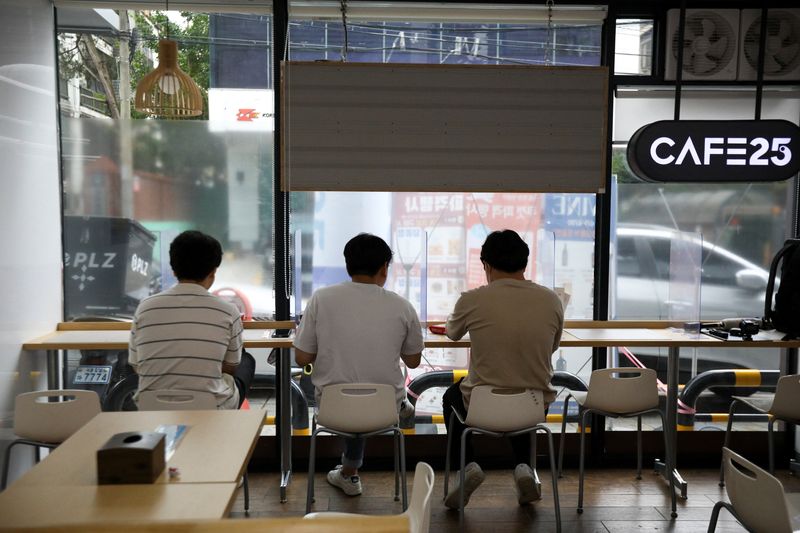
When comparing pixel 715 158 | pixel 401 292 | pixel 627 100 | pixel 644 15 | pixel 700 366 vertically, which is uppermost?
pixel 644 15

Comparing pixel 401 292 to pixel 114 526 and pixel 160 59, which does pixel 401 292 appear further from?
pixel 114 526

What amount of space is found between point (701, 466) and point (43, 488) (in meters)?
3.77

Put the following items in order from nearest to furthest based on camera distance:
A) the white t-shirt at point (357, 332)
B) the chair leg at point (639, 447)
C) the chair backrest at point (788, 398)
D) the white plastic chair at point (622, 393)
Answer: the white t-shirt at point (357, 332) → the white plastic chair at point (622, 393) → the chair backrest at point (788, 398) → the chair leg at point (639, 447)

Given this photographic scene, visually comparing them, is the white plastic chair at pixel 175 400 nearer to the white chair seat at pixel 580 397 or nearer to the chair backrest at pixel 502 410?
the chair backrest at pixel 502 410

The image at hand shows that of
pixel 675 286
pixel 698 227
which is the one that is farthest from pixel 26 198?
pixel 698 227

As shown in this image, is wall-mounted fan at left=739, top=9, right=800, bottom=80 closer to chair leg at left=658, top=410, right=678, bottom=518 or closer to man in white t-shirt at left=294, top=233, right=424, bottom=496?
chair leg at left=658, top=410, right=678, bottom=518

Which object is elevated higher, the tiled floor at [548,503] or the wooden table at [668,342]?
the wooden table at [668,342]

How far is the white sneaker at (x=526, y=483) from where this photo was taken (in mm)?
3480

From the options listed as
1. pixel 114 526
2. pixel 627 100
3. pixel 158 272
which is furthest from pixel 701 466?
pixel 114 526

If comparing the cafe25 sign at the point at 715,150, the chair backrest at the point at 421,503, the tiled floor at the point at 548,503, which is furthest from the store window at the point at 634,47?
the chair backrest at the point at 421,503

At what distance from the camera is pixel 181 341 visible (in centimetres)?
284

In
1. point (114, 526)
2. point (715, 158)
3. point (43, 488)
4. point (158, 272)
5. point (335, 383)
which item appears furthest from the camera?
point (158, 272)

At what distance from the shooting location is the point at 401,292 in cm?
453

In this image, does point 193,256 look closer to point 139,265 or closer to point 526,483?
point 139,265
